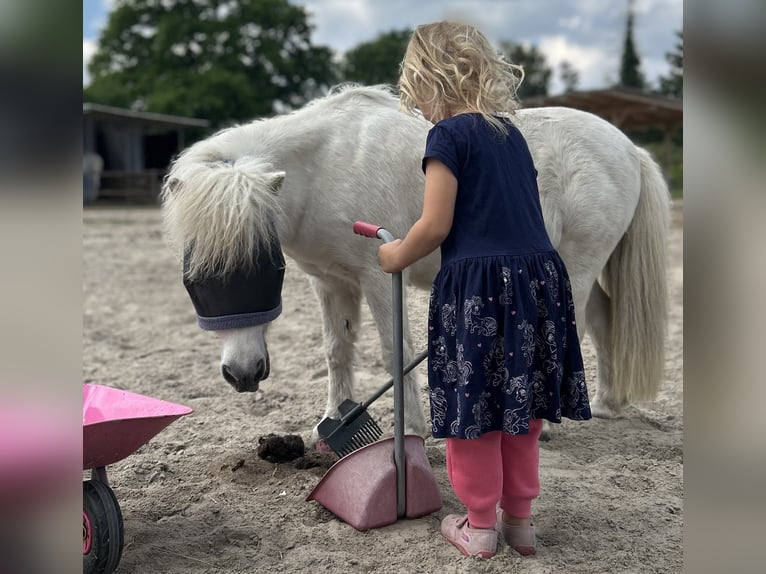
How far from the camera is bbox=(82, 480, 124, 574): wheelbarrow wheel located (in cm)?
183

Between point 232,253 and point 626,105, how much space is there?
11902mm

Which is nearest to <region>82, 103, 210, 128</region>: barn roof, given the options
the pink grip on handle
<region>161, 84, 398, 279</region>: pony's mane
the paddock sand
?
the paddock sand

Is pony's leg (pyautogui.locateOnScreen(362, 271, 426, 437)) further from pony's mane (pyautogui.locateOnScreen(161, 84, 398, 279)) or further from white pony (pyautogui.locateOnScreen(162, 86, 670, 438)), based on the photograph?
pony's mane (pyautogui.locateOnScreen(161, 84, 398, 279))

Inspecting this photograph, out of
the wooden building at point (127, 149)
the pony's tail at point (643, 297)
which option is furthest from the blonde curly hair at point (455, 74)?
the wooden building at point (127, 149)

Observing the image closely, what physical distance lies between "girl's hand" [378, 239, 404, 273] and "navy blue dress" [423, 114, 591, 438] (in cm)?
13

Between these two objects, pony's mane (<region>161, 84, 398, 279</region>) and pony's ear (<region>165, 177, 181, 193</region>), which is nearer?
pony's mane (<region>161, 84, 398, 279</region>)

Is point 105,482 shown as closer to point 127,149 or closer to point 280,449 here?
point 280,449

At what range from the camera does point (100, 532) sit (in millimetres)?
1841

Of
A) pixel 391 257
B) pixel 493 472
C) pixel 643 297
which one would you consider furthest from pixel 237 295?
pixel 643 297

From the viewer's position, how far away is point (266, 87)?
119ft

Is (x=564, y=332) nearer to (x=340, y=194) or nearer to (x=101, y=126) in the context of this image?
(x=340, y=194)
